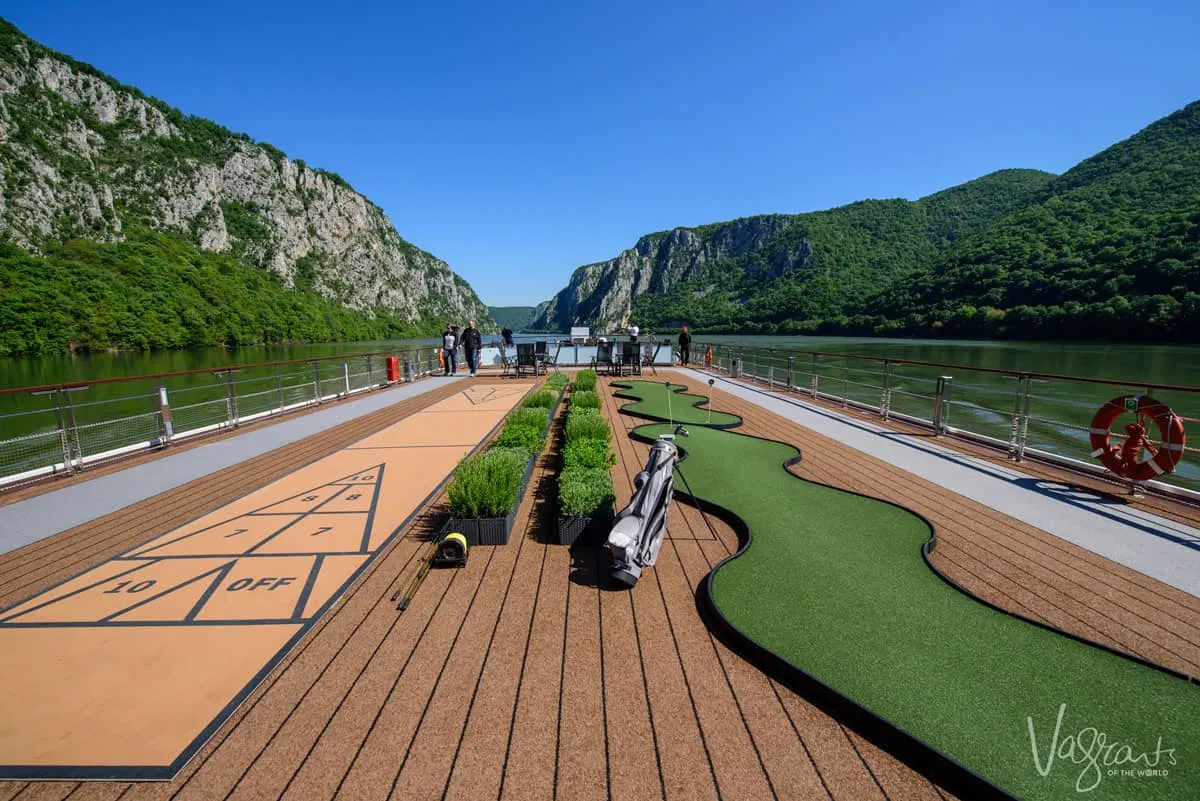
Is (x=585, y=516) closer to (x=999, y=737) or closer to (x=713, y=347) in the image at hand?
(x=999, y=737)

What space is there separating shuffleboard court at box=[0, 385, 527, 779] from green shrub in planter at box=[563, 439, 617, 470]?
1.39 metres

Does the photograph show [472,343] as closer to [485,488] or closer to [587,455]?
[587,455]

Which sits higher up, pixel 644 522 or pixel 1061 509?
pixel 644 522

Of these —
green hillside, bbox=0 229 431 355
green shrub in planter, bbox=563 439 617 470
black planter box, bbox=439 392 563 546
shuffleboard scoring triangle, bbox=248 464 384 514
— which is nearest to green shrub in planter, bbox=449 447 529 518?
black planter box, bbox=439 392 563 546

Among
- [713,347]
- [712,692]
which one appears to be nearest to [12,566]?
[712,692]

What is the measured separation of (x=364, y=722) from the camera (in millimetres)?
1979

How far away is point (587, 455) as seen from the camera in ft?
15.3

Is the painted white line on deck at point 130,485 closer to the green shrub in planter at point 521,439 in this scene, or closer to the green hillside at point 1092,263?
the green shrub in planter at point 521,439

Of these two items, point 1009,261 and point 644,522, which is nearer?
point 644,522

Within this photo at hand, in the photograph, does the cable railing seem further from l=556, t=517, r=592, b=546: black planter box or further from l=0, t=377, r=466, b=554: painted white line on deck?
l=556, t=517, r=592, b=546: black planter box

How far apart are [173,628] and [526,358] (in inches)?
482

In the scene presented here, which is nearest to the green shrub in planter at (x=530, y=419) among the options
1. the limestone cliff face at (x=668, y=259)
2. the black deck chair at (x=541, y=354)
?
the black deck chair at (x=541, y=354)

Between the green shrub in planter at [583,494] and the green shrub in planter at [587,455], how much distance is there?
34cm

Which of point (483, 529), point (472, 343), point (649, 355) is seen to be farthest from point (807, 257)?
point (483, 529)
